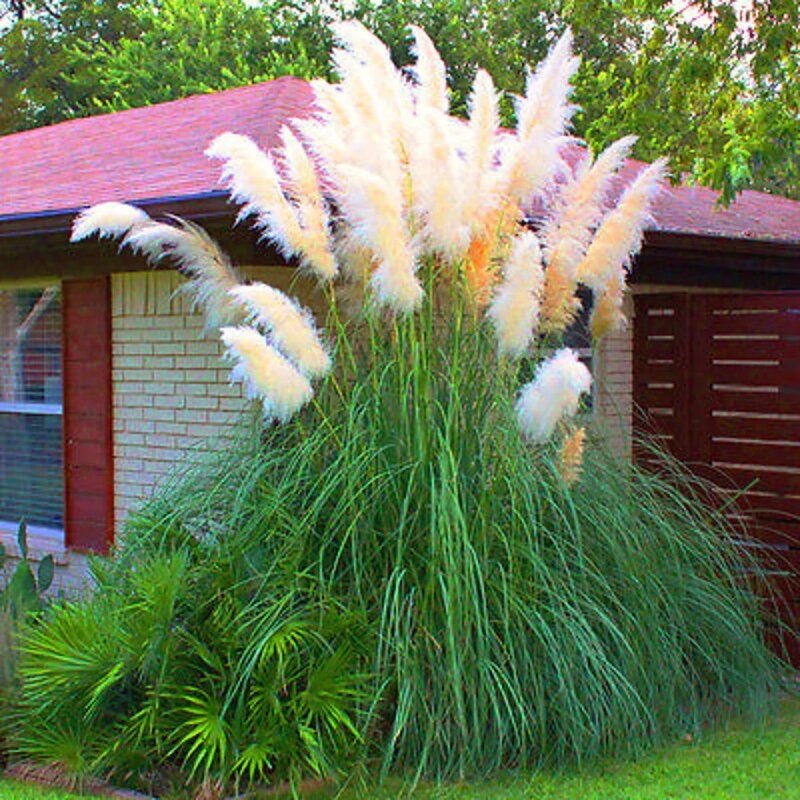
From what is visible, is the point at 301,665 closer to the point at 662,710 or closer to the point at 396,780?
the point at 396,780

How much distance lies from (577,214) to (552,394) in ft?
3.86

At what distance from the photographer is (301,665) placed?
5062 mm

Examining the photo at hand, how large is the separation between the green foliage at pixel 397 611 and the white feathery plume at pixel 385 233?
314mm

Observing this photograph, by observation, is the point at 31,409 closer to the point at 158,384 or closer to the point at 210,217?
the point at 158,384

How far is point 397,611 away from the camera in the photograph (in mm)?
5066

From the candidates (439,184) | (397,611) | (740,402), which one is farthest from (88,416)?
(740,402)

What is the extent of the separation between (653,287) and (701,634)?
3.64 m

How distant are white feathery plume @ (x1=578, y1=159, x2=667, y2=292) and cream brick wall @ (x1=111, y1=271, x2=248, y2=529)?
2242 mm

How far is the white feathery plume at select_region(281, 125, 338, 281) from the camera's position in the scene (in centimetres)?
562

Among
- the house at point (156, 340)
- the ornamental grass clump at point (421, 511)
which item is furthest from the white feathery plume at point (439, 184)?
the house at point (156, 340)

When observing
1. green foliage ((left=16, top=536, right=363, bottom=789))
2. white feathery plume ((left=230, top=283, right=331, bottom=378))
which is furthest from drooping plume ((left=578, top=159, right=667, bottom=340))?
green foliage ((left=16, top=536, right=363, bottom=789))

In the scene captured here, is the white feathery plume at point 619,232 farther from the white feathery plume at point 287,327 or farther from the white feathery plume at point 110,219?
the white feathery plume at point 110,219

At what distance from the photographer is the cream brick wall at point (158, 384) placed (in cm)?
725

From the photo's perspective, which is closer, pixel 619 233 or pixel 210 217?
pixel 619 233
